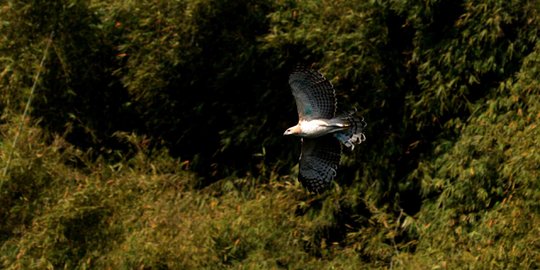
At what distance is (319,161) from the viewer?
336 inches

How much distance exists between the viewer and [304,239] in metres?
10.7

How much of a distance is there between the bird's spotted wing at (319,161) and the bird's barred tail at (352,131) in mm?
129

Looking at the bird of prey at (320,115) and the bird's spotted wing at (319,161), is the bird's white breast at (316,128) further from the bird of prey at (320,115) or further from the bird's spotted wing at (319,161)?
the bird's spotted wing at (319,161)

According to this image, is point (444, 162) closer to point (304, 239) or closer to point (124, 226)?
point (304, 239)

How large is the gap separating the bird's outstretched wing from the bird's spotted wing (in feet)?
0.67

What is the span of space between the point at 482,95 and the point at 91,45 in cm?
367

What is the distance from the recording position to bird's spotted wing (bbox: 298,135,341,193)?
333 inches

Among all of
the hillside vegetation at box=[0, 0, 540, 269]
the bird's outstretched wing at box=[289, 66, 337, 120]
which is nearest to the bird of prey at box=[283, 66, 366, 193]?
the bird's outstretched wing at box=[289, 66, 337, 120]

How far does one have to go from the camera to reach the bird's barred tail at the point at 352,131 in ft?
27.0

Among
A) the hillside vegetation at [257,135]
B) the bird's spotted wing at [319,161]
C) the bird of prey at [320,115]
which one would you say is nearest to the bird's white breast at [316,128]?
the bird of prey at [320,115]

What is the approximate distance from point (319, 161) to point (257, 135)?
3.14 metres

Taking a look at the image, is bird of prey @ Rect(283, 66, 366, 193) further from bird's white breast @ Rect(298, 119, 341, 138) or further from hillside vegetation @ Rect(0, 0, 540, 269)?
hillside vegetation @ Rect(0, 0, 540, 269)

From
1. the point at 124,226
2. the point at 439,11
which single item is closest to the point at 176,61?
the point at 124,226

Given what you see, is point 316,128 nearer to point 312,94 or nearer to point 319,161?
point 312,94
